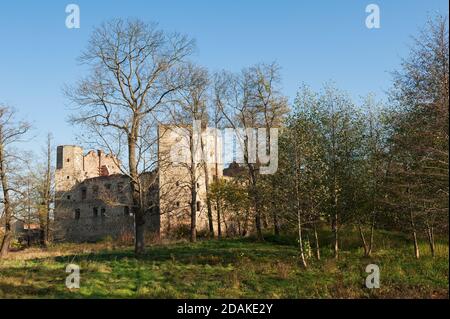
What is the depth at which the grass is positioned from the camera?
1527 centimetres

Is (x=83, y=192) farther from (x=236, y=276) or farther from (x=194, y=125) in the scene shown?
(x=236, y=276)

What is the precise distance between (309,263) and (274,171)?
15.7ft

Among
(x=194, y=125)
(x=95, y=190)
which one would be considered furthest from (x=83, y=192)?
(x=194, y=125)

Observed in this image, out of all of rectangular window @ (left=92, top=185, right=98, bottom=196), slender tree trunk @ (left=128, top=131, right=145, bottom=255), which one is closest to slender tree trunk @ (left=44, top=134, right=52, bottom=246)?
rectangular window @ (left=92, top=185, right=98, bottom=196)

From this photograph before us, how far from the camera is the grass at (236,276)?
15.3m

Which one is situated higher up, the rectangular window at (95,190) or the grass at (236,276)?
the rectangular window at (95,190)

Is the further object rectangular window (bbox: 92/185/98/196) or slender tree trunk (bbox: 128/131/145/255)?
rectangular window (bbox: 92/185/98/196)

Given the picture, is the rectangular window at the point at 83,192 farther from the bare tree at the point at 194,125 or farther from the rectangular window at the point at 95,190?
the bare tree at the point at 194,125

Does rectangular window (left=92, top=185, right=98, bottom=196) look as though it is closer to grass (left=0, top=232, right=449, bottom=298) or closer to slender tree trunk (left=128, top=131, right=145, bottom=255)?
slender tree trunk (left=128, top=131, right=145, bottom=255)

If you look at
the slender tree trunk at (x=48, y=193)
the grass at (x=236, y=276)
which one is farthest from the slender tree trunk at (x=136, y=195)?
the slender tree trunk at (x=48, y=193)

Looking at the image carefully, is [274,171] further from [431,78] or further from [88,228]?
[88,228]

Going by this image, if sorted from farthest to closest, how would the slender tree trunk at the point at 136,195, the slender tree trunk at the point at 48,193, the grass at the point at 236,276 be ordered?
the slender tree trunk at the point at 48,193, the slender tree trunk at the point at 136,195, the grass at the point at 236,276
